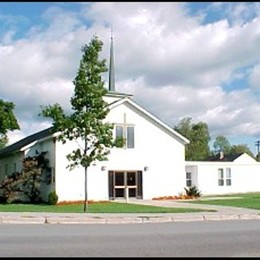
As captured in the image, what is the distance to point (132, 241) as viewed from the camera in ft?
41.4

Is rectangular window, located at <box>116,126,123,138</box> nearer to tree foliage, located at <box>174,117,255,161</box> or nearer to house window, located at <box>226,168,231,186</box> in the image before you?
house window, located at <box>226,168,231,186</box>

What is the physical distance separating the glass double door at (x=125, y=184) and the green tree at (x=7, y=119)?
7615mm

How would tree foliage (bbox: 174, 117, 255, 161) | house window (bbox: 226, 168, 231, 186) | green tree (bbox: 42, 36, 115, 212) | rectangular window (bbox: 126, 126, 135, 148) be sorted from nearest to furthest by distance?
green tree (bbox: 42, 36, 115, 212), rectangular window (bbox: 126, 126, 135, 148), house window (bbox: 226, 168, 231, 186), tree foliage (bbox: 174, 117, 255, 161)

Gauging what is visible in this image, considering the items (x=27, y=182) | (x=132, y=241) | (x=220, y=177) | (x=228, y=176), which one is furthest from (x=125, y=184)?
(x=132, y=241)

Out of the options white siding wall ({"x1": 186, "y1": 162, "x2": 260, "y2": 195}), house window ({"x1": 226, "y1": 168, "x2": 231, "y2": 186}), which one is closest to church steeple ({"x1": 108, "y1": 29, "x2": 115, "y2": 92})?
white siding wall ({"x1": 186, "y1": 162, "x2": 260, "y2": 195})

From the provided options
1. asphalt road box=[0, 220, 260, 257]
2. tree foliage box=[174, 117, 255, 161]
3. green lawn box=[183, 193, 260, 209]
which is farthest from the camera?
tree foliage box=[174, 117, 255, 161]

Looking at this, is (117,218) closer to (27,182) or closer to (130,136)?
(27,182)

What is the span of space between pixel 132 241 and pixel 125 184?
22.5 meters

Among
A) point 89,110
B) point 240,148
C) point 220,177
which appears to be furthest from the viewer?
point 240,148

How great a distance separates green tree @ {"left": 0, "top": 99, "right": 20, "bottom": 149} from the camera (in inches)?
1382

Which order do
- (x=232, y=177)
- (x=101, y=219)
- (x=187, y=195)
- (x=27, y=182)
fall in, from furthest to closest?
(x=232, y=177) < (x=187, y=195) < (x=27, y=182) < (x=101, y=219)

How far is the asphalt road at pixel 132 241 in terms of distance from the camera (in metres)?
10.5

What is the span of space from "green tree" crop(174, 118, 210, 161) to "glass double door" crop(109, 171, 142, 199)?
2074 inches

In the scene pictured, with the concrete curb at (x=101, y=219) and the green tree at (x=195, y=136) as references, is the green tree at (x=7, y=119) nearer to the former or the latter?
the concrete curb at (x=101, y=219)
